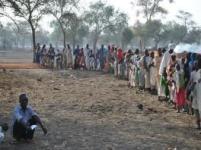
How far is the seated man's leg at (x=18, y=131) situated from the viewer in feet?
30.4

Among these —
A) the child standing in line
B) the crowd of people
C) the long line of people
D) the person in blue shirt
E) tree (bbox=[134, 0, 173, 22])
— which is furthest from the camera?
tree (bbox=[134, 0, 173, 22])

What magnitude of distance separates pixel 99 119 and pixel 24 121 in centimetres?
322

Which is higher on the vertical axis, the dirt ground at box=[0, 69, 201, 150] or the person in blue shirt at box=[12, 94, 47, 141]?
the person in blue shirt at box=[12, 94, 47, 141]

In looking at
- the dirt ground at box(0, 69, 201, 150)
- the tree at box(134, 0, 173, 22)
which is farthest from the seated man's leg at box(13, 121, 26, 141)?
the tree at box(134, 0, 173, 22)

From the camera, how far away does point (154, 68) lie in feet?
56.9

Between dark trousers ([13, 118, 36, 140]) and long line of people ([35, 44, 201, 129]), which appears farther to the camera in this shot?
long line of people ([35, 44, 201, 129])

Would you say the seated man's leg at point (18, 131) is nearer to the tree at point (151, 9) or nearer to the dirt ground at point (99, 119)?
the dirt ground at point (99, 119)

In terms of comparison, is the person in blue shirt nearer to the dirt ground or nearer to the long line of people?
the dirt ground

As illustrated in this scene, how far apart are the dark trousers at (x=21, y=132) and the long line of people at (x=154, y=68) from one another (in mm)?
3806

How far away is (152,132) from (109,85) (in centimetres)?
1042

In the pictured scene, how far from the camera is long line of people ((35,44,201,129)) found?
1133 cm

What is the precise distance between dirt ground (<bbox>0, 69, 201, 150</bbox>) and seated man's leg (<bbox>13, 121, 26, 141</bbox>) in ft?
0.60

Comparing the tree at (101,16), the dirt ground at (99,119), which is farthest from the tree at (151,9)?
the dirt ground at (99,119)

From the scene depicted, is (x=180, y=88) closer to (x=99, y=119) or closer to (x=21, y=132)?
(x=99, y=119)
